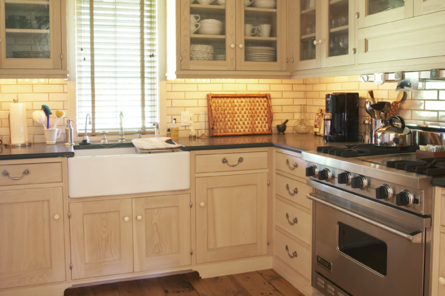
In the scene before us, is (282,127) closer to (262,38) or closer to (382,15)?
(262,38)

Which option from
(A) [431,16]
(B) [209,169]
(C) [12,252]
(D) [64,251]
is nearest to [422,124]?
(A) [431,16]

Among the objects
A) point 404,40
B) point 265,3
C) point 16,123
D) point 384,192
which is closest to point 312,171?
point 384,192

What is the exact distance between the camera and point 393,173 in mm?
2051

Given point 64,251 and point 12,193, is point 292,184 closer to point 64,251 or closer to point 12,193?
point 64,251

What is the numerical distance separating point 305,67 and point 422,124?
1.04 metres

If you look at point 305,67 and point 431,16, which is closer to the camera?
point 431,16

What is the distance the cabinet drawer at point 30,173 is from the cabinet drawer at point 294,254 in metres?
1.57

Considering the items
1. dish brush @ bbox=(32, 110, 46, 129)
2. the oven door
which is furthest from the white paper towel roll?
the oven door

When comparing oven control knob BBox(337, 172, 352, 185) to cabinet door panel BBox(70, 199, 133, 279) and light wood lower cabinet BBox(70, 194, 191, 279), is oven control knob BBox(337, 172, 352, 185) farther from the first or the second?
cabinet door panel BBox(70, 199, 133, 279)

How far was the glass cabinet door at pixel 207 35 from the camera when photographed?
11.2ft

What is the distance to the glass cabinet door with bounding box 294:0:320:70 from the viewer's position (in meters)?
3.31

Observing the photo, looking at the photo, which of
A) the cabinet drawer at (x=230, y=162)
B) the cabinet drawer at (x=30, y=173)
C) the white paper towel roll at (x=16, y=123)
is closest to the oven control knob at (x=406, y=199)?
the cabinet drawer at (x=230, y=162)

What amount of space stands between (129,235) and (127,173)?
16.6 inches

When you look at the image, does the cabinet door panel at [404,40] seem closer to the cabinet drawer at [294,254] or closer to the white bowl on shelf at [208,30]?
the white bowl on shelf at [208,30]
